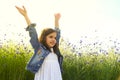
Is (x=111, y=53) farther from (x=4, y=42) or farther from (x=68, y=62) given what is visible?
(x=4, y=42)

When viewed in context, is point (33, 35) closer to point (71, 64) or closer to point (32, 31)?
point (32, 31)

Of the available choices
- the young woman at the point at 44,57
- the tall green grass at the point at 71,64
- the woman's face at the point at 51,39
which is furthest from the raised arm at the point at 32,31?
the tall green grass at the point at 71,64

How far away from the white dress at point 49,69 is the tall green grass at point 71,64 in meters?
1.63

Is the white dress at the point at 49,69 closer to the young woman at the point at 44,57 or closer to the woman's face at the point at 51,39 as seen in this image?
the young woman at the point at 44,57

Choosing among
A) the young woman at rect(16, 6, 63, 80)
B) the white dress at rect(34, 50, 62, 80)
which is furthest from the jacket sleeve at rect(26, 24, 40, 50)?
the white dress at rect(34, 50, 62, 80)

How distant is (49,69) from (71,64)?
192 cm

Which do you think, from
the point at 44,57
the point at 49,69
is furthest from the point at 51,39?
the point at 49,69

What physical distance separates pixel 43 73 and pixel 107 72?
2205mm

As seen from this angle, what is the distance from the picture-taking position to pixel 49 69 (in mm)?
5684

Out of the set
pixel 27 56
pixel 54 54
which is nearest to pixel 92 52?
pixel 27 56

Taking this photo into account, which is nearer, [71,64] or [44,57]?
[44,57]

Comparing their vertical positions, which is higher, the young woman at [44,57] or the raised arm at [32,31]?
the raised arm at [32,31]

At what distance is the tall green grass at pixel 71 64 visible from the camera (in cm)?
736

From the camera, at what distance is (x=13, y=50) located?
7.62 metres
